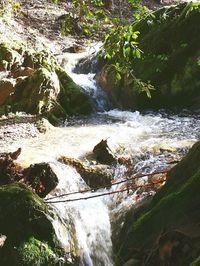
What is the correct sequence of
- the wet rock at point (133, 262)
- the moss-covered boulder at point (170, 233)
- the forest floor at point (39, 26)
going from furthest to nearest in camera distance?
the forest floor at point (39, 26)
the wet rock at point (133, 262)
the moss-covered boulder at point (170, 233)

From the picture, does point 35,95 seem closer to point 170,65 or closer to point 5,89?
point 5,89

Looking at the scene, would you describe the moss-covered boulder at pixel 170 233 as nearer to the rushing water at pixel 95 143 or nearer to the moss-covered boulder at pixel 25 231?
the moss-covered boulder at pixel 25 231

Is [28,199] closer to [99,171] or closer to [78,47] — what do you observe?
[99,171]

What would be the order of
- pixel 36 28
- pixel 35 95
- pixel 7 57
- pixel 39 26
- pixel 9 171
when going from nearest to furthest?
pixel 9 171
pixel 35 95
pixel 7 57
pixel 36 28
pixel 39 26

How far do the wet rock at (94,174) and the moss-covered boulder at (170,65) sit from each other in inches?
176

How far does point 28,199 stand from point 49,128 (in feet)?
19.1

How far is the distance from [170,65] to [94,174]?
5.76m

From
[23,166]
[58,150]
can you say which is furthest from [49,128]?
[23,166]

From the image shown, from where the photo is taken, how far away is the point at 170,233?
9.99 feet

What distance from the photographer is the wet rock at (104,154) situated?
7613mm

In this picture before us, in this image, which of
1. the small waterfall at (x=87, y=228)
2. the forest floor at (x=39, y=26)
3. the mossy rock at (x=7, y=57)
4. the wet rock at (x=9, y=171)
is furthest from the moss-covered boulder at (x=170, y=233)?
the forest floor at (x=39, y=26)

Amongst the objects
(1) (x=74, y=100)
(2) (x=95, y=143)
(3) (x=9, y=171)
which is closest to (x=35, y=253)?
(3) (x=9, y=171)

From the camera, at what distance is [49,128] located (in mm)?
10375

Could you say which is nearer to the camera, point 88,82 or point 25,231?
point 25,231
